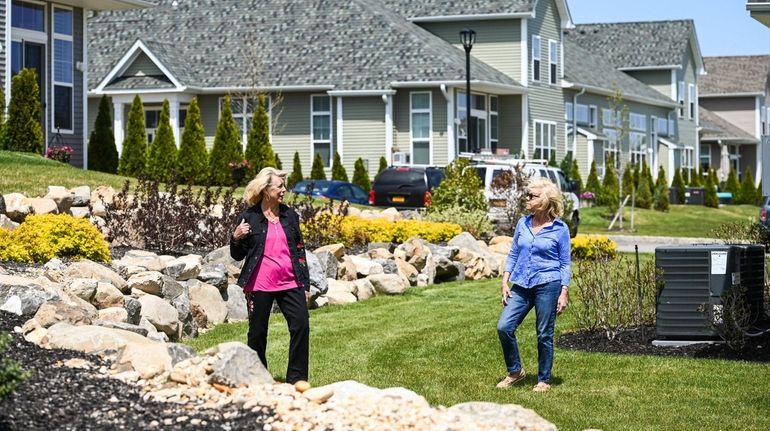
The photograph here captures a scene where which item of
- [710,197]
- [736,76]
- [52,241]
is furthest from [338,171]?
[736,76]

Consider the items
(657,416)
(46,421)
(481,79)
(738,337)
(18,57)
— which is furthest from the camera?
(481,79)

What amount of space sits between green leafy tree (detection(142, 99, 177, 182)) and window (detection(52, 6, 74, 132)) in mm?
3511

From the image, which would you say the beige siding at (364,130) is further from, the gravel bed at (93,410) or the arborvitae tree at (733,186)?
the gravel bed at (93,410)

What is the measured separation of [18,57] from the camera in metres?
29.1

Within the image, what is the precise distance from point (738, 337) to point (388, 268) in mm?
7379

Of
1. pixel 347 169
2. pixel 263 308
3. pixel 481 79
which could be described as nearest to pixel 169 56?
pixel 347 169

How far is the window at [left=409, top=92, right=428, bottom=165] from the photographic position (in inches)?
1642

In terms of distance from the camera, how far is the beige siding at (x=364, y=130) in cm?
4203

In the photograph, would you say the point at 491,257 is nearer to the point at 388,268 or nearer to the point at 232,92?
the point at 388,268

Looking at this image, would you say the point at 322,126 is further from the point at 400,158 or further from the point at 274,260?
the point at 274,260

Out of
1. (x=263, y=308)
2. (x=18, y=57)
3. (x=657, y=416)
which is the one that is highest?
(x=18, y=57)

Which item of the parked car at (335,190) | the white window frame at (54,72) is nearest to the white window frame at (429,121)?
the parked car at (335,190)

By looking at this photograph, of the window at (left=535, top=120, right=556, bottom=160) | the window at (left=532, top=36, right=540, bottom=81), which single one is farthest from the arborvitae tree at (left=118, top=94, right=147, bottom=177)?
the window at (left=535, top=120, right=556, bottom=160)

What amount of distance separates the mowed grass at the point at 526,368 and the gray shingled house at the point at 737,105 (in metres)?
63.4
